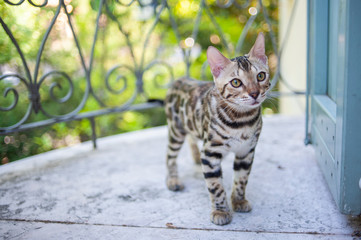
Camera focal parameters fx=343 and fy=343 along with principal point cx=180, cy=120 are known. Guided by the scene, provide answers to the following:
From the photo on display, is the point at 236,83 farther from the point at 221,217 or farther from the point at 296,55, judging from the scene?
the point at 296,55

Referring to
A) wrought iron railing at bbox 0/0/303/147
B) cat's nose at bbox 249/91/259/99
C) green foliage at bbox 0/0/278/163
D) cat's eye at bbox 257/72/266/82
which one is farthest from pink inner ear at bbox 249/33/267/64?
green foliage at bbox 0/0/278/163

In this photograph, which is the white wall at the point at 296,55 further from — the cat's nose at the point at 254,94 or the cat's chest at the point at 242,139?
the cat's nose at the point at 254,94

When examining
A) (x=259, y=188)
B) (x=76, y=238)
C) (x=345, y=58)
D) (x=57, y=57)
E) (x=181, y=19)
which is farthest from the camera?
(x=181, y=19)

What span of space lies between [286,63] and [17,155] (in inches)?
160

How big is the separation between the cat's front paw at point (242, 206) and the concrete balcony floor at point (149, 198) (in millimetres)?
28

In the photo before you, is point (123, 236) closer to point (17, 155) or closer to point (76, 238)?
point (76, 238)

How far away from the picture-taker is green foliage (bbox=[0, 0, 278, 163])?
3.38m

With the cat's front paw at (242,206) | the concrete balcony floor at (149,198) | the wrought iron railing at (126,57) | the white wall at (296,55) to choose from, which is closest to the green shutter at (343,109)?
the concrete balcony floor at (149,198)

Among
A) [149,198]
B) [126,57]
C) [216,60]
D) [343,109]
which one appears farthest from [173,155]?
[126,57]

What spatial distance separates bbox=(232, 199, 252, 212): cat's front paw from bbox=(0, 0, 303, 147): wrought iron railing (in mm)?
1360

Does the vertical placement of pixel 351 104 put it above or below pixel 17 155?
above

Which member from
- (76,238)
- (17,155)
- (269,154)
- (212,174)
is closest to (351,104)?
(212,174)

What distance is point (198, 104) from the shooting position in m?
2.05

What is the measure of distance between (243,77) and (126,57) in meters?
3.67
